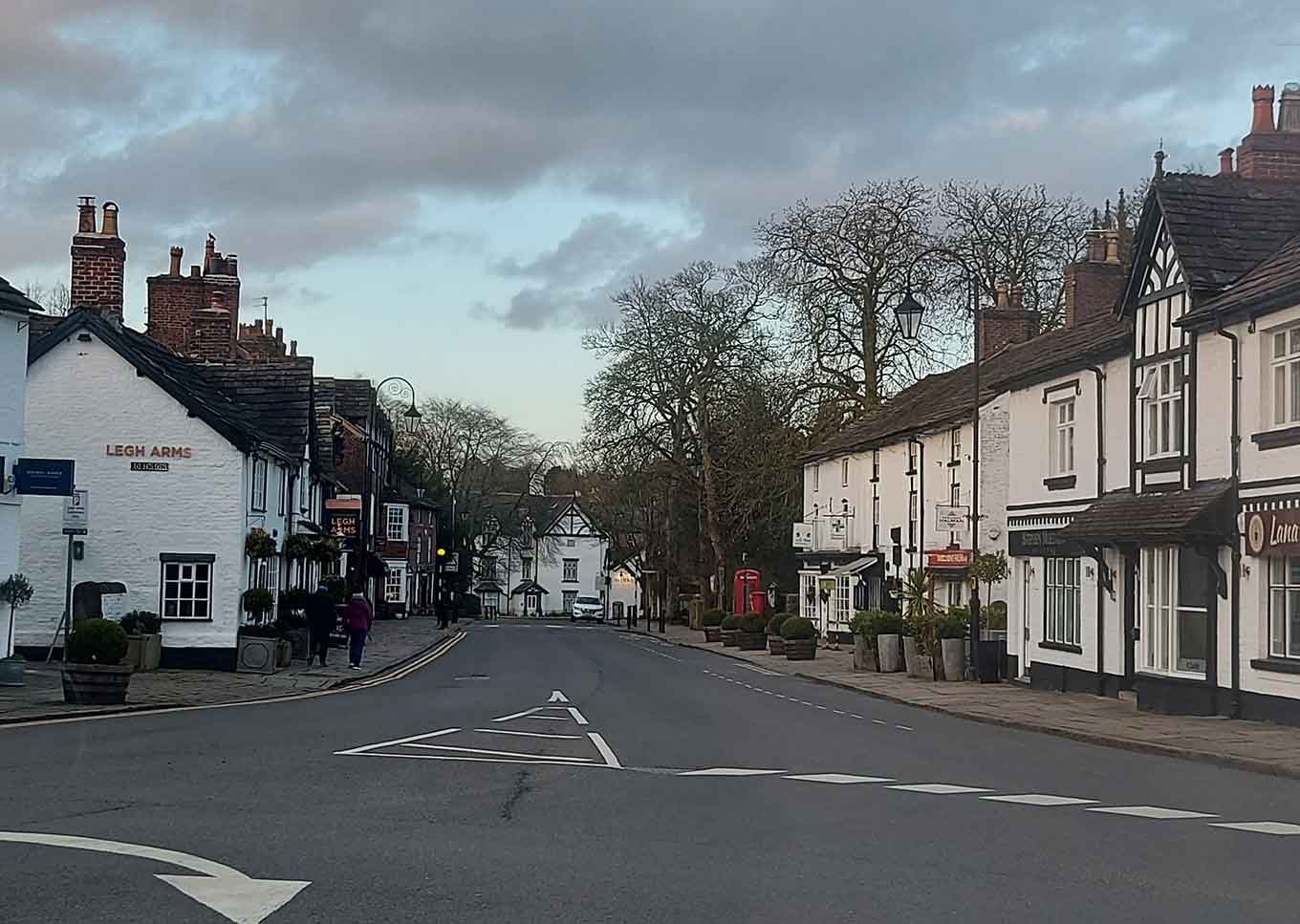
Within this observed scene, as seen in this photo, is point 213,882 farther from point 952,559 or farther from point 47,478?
point 952,559

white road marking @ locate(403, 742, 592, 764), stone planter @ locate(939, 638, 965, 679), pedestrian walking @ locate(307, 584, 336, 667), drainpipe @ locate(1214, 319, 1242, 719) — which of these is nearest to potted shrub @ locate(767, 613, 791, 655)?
stone planter @ locate(939, 638, 965, 679)

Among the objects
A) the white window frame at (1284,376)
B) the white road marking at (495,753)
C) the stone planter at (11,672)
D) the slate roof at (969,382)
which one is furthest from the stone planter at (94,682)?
the slate roof at (969,382)

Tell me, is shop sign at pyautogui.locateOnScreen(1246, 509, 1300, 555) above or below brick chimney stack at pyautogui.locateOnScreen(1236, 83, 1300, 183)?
below

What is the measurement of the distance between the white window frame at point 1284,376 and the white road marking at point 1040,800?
974cm

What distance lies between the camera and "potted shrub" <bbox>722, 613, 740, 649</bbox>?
55000 millimetres

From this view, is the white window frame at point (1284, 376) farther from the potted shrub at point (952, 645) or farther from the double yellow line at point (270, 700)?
the double yellow line at point (270, 700)

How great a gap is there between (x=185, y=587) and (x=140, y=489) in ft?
7.64

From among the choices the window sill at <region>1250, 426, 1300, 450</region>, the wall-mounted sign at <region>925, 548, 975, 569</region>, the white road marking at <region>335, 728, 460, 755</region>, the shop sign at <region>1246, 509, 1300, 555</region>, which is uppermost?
the window sill at <region>1250, 426, 1300, 450</region>

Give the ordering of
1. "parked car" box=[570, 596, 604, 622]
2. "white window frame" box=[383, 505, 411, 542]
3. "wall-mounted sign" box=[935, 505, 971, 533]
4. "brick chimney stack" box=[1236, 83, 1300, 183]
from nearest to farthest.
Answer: "brick chimney stack" box=[1236, 83, 1300, 183] < "wall-mounted sign" box=[935, 505, 971, 533] < "white window frame" box=[383, 505, 411, 542] < "parked car" box=[570, 596, 604, 622]

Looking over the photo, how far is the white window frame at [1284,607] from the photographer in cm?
2127

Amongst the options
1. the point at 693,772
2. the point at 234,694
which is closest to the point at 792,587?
the point at 234,694

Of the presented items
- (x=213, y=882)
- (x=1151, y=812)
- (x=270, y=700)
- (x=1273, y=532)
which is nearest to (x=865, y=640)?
(x=1273, y=532)

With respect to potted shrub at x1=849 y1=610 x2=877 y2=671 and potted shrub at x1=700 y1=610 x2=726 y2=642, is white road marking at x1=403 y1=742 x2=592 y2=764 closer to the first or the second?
potted shrub at x1=849 y1=610 x2=877 y2=671

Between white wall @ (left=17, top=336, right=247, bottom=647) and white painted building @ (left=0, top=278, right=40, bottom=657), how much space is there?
19.7 ft
